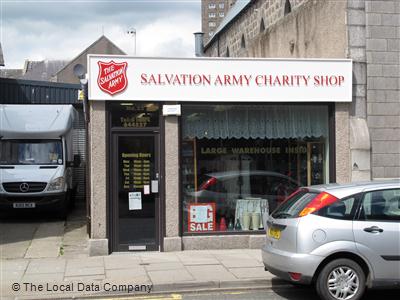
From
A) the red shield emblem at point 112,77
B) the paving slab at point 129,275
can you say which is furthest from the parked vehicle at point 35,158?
the paving slab at point 129,275

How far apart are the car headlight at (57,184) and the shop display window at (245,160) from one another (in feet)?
15.8

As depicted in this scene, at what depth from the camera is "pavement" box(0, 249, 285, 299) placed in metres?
7.86

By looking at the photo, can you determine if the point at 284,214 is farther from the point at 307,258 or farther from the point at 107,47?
the point at 107,47

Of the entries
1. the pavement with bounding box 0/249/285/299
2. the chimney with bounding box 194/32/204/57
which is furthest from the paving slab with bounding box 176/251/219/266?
the chimney with bounding box 194/32/204/57

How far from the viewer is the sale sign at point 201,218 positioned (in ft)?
35.7

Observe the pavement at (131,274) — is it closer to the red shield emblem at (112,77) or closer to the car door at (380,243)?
the car door at (380,243)

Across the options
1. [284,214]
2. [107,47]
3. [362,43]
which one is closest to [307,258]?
[284,214]

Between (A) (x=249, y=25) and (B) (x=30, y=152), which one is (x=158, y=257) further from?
(A) (x=249, y=25)

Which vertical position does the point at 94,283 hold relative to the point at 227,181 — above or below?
below

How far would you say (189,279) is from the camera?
8266mm

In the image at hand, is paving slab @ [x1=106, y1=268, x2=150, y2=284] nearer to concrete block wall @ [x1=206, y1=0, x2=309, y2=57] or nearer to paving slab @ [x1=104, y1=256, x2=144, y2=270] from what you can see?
paving slab @ [x1=104, y1=256, x2=144, y2=270]

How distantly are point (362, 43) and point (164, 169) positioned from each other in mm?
5019

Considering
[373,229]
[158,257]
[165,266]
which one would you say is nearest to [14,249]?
[158,257]

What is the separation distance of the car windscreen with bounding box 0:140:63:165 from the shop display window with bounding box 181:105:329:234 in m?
5.38
